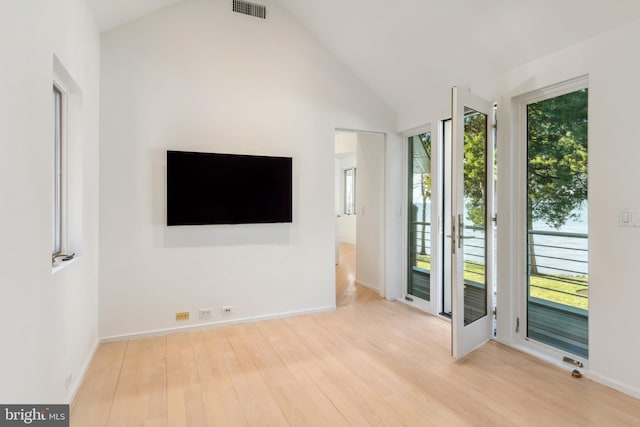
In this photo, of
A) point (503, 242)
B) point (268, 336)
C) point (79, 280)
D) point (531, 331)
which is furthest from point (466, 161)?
point (79, 280)

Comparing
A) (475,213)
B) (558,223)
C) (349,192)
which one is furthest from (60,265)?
(349,192)

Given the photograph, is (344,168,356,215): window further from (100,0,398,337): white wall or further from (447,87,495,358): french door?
(447,87,495,358): french door

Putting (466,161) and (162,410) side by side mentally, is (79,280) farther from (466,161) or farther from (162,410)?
(466,161)

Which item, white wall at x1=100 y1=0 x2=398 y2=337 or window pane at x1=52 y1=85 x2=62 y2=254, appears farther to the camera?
white wall at x1=100 y1=0 x2=398 y2=337

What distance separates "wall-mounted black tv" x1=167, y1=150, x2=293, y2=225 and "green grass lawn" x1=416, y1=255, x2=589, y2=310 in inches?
80.2

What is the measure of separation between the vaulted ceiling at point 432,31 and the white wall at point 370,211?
74 cm

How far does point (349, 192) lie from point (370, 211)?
5.47 m

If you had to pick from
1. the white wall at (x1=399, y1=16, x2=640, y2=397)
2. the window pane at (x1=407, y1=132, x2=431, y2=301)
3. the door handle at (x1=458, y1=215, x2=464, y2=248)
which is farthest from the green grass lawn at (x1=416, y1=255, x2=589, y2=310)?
the window pane at (x1=407, y1=132, x2=431, y2=301)

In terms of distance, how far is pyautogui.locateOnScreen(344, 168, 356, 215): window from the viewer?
10.4 metres

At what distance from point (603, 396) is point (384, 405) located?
60.1 inches

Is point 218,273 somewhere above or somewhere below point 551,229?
below

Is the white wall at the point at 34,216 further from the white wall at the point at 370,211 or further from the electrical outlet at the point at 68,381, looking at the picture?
the white wall at the point at 370,211

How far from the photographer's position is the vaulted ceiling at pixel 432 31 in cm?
252

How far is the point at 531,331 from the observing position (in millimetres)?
3180
